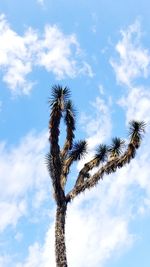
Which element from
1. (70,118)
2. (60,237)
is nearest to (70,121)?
(70,118)

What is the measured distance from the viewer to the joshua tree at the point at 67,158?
71.7ft

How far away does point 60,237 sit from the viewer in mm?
21734

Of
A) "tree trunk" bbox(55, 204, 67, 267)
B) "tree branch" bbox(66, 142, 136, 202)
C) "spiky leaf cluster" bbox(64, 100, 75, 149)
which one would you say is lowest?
"tree trunk" bbox(55, 204, 67, 267)

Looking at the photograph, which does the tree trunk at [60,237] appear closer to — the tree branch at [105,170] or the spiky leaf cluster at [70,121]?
the tree branch at [105,170]

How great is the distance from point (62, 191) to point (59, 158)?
1.27 meters

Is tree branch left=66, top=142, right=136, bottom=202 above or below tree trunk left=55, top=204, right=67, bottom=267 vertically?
→ above

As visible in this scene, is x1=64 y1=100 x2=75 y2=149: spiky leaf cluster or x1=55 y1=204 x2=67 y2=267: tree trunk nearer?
x1=55 y1=204 x2=67 y2=267: tree trunk

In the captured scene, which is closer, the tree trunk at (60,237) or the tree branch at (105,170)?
the tree trunk at (60,237)

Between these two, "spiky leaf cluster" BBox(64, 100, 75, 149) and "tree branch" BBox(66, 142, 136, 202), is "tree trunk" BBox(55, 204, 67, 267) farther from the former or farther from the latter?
"spiky leaf cluster" BBox(64, 100, 75, 149)

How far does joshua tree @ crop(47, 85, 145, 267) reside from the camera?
71.7ft

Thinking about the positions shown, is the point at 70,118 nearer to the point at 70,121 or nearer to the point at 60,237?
the point at 70,121

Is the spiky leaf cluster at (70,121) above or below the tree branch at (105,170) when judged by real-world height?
above

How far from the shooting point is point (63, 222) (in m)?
22.2

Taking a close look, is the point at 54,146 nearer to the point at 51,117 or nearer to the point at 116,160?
the point at 51,117
